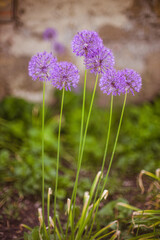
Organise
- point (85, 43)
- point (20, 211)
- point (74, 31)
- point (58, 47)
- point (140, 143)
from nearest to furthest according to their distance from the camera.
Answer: point (85, 43)
point (20, 211)
point (140, 143)
point (58, 47)
point (74, 31)

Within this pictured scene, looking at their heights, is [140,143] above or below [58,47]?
below

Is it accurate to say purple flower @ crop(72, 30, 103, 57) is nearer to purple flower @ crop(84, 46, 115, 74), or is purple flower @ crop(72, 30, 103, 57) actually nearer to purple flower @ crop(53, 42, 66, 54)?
purple flower @ crop(84, 46, 115, 74)

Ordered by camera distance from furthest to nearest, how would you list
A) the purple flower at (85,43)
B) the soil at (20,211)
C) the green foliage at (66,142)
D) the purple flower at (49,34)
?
the purple flower at (49,34)
the green foliage at (66,142)
the soil at (20,211)
the purple flower at (85,43)

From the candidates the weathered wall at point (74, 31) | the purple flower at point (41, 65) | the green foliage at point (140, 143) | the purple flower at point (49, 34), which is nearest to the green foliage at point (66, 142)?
the green foliage at point (140, 143)

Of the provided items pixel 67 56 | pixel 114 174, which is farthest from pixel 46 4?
pixel 114 174

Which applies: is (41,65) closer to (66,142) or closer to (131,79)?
(131,79)

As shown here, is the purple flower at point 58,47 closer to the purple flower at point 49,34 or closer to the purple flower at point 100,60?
the purple flower at point 49,34

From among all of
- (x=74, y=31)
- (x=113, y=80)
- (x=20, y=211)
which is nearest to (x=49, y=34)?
(x=74, y=31)
